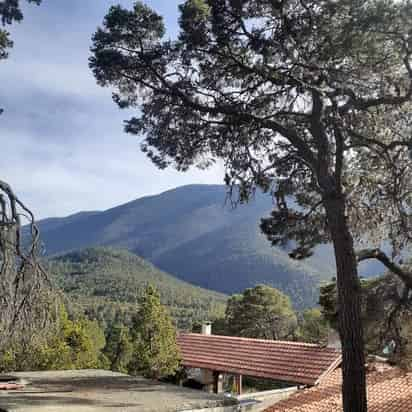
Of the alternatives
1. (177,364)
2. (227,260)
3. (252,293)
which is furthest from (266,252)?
(177,364)

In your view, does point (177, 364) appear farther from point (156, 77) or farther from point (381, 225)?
point (156, 77)

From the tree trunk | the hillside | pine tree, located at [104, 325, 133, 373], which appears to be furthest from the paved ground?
the hillside

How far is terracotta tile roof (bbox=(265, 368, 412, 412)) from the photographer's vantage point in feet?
36.2

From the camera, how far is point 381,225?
9.98 m

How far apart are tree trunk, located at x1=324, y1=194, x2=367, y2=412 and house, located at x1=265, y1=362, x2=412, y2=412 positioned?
298cm

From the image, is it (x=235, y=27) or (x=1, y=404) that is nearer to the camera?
(x=1, y=404)

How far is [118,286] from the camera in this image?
8938cm

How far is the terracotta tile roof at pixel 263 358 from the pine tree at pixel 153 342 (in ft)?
1.98

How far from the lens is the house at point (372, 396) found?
36.1 feet

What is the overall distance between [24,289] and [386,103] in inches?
230

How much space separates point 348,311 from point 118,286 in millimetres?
83996

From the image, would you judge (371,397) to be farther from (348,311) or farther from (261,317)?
(261,317)

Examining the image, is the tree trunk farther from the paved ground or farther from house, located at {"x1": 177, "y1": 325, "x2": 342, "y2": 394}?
house, located at {"x1": 177, "y1": 325, "x2": 342, "y2": 394}

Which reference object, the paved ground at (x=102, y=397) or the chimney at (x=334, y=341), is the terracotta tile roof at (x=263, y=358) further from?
the paved ground at (x=102, y=397)
